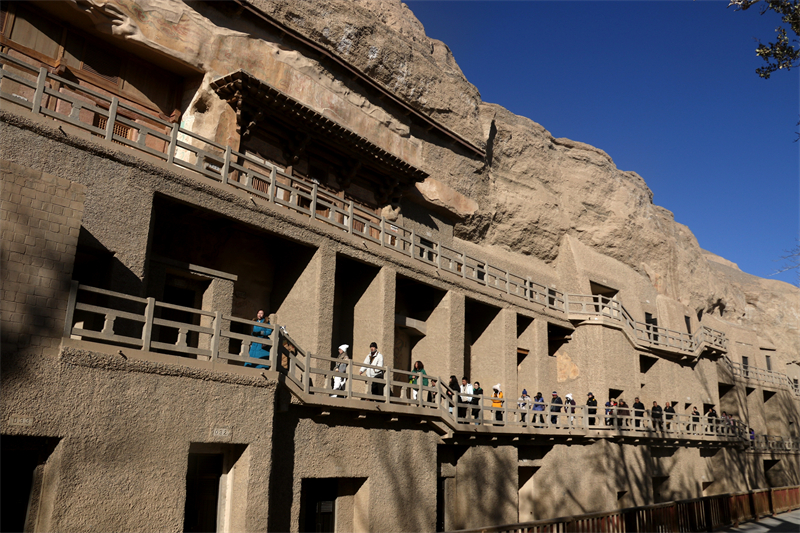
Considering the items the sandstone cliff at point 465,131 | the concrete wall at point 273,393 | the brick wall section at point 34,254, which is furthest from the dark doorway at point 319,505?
the sandstone cliff at point 465,131

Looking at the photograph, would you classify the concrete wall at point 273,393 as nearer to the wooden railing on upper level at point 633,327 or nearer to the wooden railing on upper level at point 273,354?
the wooden railing on upper level at point 273,354

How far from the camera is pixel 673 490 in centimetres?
2583

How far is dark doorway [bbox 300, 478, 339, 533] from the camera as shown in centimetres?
1386

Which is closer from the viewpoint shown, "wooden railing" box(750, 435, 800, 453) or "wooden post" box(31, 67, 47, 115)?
"wooden post" box(31, 67, 47, 115)

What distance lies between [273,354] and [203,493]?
9.83 feet

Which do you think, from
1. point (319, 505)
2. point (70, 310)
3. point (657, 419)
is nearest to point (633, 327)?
point (657, 419)

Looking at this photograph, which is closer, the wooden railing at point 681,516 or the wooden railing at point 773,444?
the wooden railing at point 681,516

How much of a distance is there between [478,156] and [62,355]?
20.9 meters

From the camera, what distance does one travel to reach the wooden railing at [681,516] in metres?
12.9

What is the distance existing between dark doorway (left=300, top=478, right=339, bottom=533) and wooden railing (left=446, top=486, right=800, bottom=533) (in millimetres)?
4134

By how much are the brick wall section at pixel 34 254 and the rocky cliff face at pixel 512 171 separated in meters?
11.6

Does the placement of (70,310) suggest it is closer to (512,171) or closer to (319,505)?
(319,505)

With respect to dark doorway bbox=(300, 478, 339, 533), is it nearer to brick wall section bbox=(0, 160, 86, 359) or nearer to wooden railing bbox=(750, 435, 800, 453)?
brick wall section bbox=(0, 160, 86, 359)

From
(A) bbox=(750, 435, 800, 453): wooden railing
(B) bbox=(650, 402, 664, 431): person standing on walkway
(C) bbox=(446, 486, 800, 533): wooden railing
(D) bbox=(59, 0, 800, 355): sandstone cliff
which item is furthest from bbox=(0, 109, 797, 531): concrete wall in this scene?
(A) bbox=(750, 435, 800, 453): wooden railing
